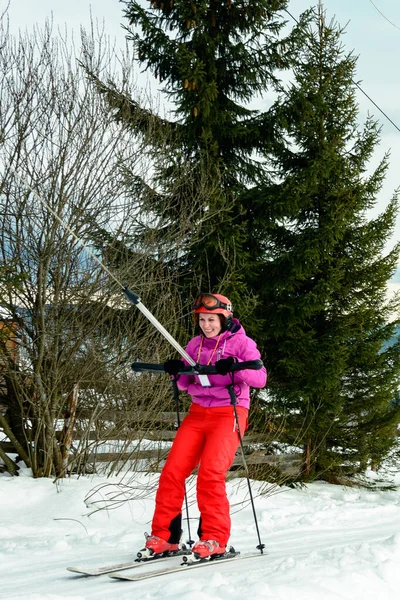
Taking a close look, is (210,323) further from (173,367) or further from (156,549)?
(156,549)

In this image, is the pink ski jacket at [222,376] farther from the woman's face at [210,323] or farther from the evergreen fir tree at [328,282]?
the evergreen fir tree at [328,282]

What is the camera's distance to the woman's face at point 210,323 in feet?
16.1

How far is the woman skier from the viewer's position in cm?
452

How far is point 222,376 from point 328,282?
7124 mm

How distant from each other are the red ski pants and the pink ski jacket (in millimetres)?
72

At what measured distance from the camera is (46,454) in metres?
8.27

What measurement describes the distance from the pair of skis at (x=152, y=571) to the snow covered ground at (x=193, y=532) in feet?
0.16

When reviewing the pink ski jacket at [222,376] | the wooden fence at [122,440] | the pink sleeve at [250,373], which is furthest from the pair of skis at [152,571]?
the wooden fence at [122,440]

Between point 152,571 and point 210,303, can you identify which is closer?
point 152,571

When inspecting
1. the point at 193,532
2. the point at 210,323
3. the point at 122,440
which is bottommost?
the point at 193,532

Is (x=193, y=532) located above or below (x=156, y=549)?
below

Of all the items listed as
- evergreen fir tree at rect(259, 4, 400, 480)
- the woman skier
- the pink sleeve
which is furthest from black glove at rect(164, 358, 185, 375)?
evergreen fir tree at rect(259, 4, 400, 480)

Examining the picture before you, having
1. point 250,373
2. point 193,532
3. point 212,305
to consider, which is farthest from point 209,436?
point 193,532

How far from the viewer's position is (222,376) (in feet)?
16.0
